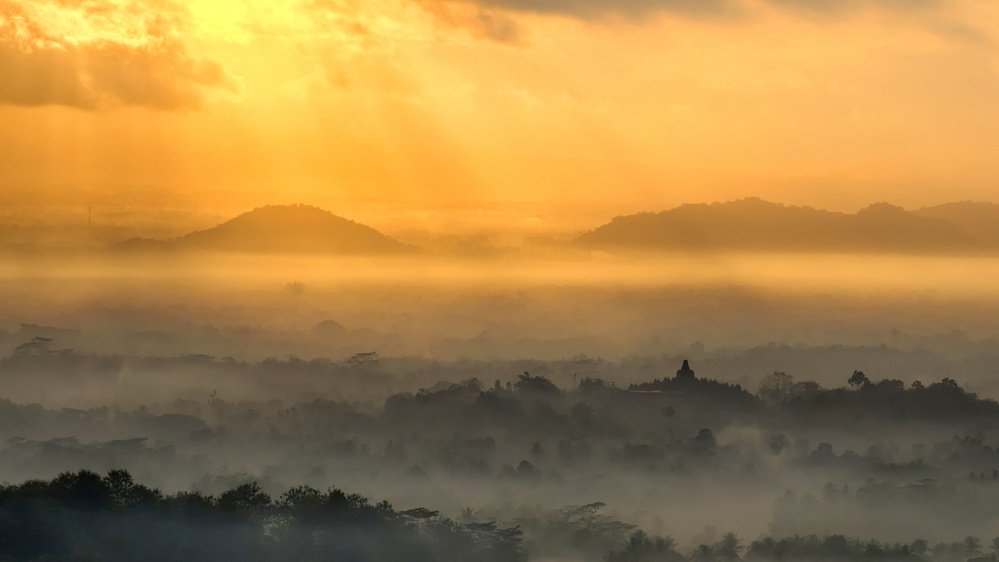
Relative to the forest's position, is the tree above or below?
below

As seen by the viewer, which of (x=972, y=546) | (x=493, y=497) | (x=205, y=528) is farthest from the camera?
(x=493, y=497)

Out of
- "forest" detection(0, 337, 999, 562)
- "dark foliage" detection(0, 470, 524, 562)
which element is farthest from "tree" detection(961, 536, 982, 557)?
"dark foliage" detection(0, 470, 524, 562)

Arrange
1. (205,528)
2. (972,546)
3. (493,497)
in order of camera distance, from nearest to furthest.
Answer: (205,528)
(972,546)
(493,497)

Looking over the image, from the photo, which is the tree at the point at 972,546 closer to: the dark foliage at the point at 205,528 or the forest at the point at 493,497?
the forest at the point at 493,497

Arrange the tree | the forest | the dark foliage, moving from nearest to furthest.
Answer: the dark foliage, the forest, the tree

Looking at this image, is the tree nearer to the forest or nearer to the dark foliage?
the forest

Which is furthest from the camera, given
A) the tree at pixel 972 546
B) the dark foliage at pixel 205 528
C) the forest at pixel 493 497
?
the tree at pixel 972 546

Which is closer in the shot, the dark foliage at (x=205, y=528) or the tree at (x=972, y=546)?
the dark foliage at (x=205, y=528)

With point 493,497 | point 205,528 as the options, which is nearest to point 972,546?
point 493,497

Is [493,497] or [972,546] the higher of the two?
[493,497]

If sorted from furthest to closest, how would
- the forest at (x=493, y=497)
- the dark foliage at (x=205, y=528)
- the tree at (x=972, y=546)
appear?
the tree at (x=972, y=546) < the forest at (x=493, y=497) < the dark foliage at (x=205, y=528)

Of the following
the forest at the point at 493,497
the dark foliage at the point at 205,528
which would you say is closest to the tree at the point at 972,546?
the forest at the point at 493,497

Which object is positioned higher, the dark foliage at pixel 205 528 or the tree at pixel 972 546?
the dark foliage at pixel 205 528

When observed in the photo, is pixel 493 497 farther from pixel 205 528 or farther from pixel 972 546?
pixel 205 528
